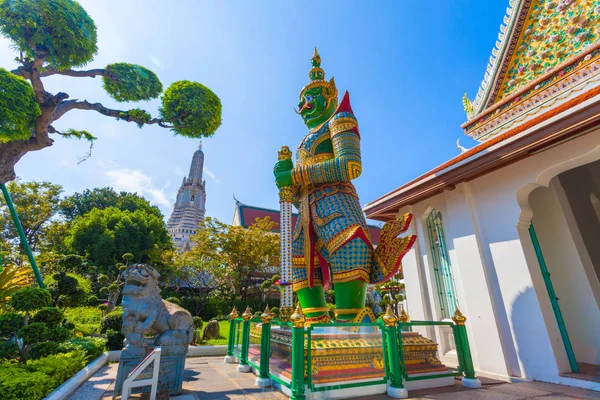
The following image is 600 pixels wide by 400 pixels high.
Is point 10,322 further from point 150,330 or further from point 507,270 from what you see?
point 507,270

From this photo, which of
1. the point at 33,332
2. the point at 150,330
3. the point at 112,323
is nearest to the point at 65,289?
the point at 112,323

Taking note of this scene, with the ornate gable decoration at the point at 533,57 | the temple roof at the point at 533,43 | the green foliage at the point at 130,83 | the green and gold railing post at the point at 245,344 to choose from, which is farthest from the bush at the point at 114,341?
the temple roof at the point at 533,43

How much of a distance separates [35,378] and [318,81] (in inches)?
187

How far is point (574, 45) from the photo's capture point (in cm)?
505

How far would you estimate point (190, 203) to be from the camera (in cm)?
4838

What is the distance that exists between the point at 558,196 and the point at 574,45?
2642 millimetres

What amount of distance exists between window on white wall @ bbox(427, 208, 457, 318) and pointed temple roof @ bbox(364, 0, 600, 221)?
0.52 meters

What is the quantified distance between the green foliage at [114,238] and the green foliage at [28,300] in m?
17.4

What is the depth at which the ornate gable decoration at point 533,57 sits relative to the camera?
4840 mm

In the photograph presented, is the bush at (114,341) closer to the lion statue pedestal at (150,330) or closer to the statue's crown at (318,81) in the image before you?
the lion statue pedestal at (150,330)

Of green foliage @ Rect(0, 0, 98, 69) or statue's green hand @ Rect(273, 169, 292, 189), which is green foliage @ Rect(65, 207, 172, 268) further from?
statue's green hand @ Rect(273, 169, 292, 189)

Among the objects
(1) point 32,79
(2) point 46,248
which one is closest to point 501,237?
(1) point 32,79

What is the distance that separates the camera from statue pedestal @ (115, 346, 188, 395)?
2932 millimetres

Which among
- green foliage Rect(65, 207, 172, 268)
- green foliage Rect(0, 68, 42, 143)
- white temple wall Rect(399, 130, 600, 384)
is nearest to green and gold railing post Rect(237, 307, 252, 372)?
white temple wall Rect(399, 130, 600, 384)
